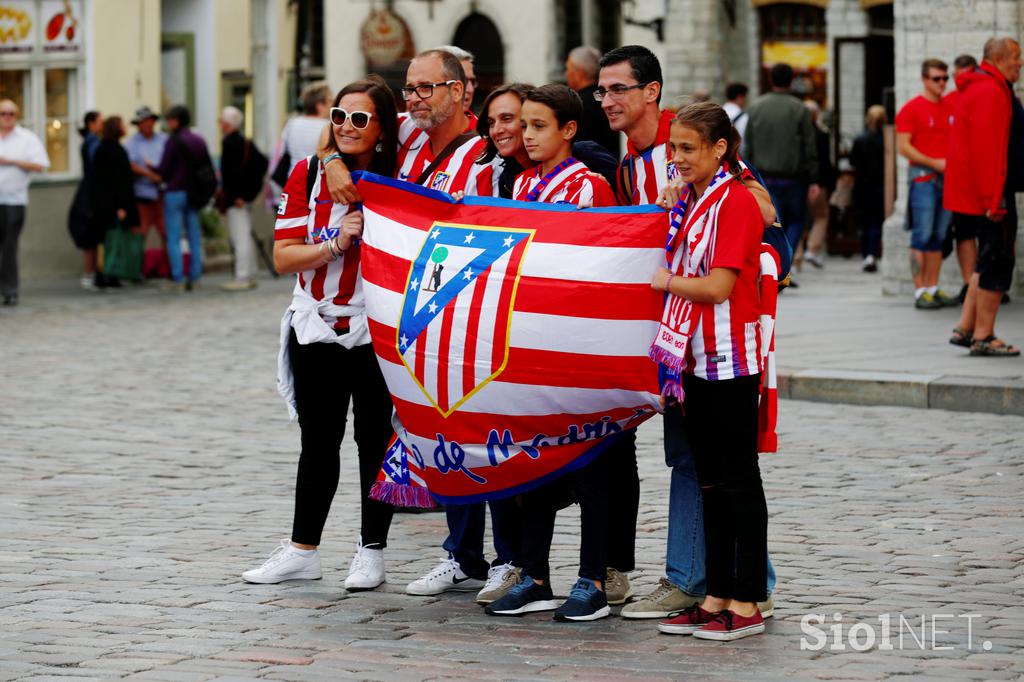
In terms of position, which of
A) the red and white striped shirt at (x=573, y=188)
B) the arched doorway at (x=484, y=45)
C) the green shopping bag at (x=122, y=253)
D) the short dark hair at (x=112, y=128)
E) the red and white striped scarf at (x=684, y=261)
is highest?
the arched doorway at (x=484, y=45)

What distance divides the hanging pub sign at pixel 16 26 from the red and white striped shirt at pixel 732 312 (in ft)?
57.4

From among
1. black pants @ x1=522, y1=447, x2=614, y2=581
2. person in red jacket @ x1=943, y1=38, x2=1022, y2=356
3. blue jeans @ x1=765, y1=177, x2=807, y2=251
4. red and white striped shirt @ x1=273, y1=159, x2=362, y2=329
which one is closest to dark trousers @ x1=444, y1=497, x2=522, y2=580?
black pants @ x1=522, y1=447, x2=614, y2=581

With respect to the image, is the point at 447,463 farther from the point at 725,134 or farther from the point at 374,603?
the point at 725,134

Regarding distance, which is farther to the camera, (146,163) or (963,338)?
(146,163)

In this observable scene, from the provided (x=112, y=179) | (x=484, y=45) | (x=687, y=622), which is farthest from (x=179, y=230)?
(x=484, y=45)

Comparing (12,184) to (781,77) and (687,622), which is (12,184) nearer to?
(781,77)

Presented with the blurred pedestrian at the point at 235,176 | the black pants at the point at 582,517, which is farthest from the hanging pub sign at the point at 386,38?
the black pants at the point at 582,517

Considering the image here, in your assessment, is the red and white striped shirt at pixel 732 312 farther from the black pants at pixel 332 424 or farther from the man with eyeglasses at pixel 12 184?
the man with eyeglasses at pixel 12 184

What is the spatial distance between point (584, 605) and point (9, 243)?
1343 centimetres

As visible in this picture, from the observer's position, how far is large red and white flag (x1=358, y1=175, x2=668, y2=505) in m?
6.00

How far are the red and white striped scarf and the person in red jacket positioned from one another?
616 cm

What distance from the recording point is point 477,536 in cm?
687

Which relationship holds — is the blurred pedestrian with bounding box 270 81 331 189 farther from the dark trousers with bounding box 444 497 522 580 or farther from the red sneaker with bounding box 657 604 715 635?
the red sneaker with bounding box 657 604 715 635

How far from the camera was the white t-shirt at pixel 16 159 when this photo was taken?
61.1 feet
